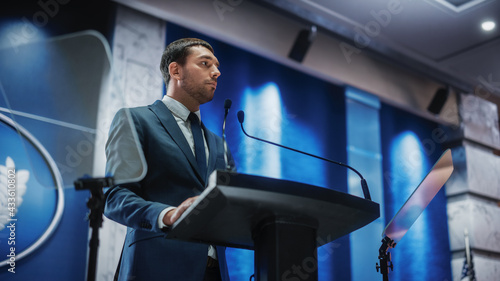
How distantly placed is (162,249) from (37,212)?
1623mm

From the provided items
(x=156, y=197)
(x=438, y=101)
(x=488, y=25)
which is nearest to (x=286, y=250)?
(x=156, y=197)

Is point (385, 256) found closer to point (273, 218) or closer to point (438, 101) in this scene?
point (273, 218)

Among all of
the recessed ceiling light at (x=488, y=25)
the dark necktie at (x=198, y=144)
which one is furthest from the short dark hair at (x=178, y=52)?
the recessed ceiling light at (x=488, y=25)

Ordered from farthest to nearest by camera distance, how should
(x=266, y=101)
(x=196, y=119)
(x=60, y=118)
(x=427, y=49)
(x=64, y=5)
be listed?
(x=427, y=49) → (x=266, y=101) → (x=64, y=5) → (x=196, y=119) → (x=60, y=118)

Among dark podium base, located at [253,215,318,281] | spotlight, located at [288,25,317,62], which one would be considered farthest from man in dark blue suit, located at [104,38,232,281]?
spotlight, located at [288,25,317,62]

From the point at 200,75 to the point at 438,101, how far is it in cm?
398

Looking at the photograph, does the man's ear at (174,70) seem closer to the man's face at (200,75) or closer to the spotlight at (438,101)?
the man's face at (200,75)

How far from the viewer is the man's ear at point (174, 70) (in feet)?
6.21

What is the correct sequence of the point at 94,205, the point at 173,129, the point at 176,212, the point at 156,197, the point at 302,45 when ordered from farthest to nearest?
1. the point at 302,45
2. the point at 173,129
3. the point at 156,197
4. the point at 176,212
5. the point at 94,205

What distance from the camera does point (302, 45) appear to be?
14.1ft

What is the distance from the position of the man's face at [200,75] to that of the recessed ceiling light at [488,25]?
10.8 feet

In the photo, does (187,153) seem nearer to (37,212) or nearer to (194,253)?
(194,253)

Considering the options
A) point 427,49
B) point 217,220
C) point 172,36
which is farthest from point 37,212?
point 427,49

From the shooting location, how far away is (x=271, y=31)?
13.9 ft
